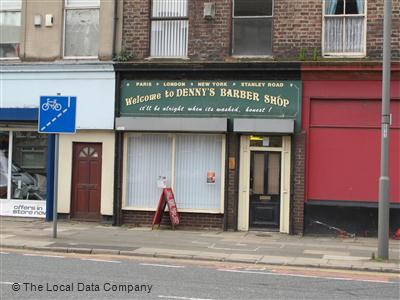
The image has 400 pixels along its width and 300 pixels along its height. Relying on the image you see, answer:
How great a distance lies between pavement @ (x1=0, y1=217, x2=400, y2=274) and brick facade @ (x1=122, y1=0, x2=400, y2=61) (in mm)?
4795

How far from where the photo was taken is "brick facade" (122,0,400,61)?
14727 millimetres

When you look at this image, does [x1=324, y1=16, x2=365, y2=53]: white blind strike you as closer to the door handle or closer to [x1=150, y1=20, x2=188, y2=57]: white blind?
[x1=150, y1=20, x2=188, y2=57]: white blind

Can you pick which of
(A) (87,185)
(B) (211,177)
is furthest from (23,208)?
(B) (211,177)

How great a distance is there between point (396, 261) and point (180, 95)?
290 inches

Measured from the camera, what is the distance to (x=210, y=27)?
15.7 m

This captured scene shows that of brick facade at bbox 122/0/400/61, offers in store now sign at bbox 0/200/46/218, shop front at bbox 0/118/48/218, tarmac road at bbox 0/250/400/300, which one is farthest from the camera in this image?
shop front at bbox 0/118/48/218

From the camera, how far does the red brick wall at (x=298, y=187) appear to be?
1486 cm

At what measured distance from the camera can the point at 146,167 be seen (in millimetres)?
15984

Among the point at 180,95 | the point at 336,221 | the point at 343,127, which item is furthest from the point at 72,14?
the point at 336,221

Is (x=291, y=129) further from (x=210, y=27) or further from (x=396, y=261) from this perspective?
(x=396, y=261)

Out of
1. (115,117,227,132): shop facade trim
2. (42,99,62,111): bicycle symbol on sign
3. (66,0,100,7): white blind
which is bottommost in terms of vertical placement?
(115,117,227,132): shop facade trim

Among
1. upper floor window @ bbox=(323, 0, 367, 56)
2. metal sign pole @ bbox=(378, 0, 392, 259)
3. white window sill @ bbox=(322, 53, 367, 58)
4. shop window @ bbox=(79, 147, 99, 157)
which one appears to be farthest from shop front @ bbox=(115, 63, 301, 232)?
metal sign pole @ bbox=(378, 0, 392, 259)

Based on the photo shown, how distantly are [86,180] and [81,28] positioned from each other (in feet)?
14.7

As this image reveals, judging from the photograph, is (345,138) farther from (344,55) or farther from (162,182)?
(162,182)
